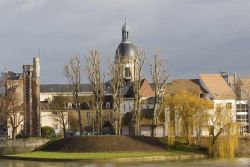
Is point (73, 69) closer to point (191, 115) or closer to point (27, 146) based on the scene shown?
point (27, 146)

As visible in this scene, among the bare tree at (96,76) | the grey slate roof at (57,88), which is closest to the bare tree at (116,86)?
the bare tree at (96,76)

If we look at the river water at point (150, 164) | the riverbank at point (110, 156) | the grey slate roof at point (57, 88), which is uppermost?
the grey slate roof at point (57, 88)

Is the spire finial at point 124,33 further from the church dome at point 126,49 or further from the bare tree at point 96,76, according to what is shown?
the bare tree at point 96,76

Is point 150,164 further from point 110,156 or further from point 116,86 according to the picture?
point 116,86

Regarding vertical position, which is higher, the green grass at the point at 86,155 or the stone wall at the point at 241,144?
the stone wall at the point at 241,144

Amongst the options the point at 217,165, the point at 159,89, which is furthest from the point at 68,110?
the point at 217,165

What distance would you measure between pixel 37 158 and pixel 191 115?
19490mm

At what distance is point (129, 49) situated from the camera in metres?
136

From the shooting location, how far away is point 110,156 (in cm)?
6962

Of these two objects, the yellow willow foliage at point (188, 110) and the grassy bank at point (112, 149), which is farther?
the yellow willow foliage at point (188, 110)

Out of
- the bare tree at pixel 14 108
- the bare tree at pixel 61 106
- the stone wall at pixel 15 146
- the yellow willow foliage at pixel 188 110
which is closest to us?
the yellow willow foliage at pixel 188 110

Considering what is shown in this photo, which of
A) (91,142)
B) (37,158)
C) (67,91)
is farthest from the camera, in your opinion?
(67,91)

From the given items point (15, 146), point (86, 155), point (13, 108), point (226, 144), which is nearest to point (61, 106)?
point (13, 108)

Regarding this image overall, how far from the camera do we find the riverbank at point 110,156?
6788 centimetres
